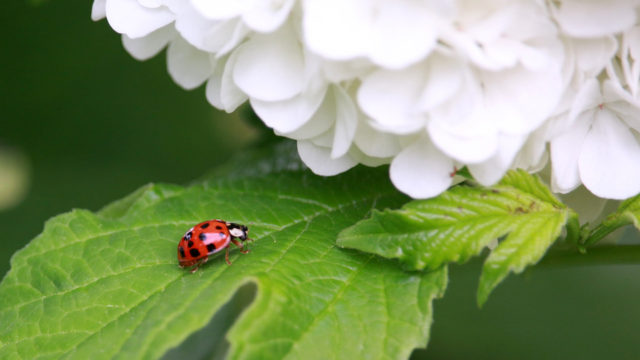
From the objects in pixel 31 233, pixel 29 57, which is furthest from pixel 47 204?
pixel 29 57

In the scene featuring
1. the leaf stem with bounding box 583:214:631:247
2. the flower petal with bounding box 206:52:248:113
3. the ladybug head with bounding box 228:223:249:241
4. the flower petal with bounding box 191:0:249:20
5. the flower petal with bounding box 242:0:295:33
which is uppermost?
the flower petal with bounding box 191:0:249:20

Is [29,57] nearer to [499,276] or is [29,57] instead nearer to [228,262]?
[228,262]

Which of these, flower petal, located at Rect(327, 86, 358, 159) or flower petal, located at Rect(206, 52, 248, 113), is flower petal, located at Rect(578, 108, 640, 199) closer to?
flower petal, located at Rect(327, 86, 358, 159)

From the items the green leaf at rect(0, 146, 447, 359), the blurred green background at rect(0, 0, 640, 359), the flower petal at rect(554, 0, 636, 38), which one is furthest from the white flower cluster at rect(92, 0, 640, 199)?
the blurred green background at rect(0, 0, 640, 359)

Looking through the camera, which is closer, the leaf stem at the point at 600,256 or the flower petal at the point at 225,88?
the flower petal at the point at 225,88

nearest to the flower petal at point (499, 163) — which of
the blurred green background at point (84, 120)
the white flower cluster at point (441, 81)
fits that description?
the white flower cluster at point (441, 81)

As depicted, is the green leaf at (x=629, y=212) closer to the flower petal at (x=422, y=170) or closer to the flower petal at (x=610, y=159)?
the flower petal at (x=610, y=159)

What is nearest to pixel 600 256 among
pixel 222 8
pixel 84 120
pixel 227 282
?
pixel 227 282
